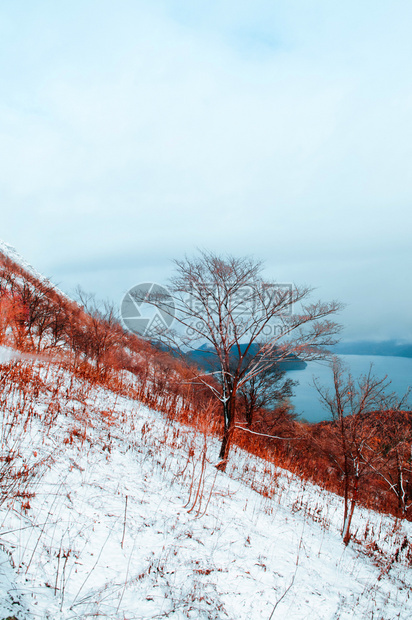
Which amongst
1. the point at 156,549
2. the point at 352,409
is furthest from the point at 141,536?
the point at 352,409

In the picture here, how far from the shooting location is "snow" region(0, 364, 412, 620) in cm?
247

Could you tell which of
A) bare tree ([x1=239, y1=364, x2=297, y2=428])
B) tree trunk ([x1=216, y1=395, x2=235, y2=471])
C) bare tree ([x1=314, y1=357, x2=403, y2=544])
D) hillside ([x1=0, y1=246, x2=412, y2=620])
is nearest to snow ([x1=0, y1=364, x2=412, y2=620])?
hillside ([x1=0, y1=246, x2=412, y2=620])

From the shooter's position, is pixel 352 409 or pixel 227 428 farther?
pixel 227 428

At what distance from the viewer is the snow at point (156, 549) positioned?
97.2 inches

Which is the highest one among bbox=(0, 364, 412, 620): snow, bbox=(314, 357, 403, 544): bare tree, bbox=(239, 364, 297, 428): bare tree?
bbox=(314, 357, 403, 544): bare tree

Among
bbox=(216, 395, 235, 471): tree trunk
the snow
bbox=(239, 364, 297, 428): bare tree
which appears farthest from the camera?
bbox=(239, 364, 297, 428): bare tree

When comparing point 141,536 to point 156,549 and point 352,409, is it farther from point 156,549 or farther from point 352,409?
point 352,409

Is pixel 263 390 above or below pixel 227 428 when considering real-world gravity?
below

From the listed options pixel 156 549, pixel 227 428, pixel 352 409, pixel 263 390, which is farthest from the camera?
pixel 263 390

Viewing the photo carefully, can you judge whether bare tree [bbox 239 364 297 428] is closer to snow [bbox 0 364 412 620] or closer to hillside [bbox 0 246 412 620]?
hillside [bbox 0 246 412 620]

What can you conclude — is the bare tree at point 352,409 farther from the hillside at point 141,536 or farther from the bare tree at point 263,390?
the bare tree at point 263,390

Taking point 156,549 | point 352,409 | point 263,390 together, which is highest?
point 352,409

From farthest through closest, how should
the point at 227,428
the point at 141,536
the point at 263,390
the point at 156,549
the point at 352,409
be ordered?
the point at 263,390 → the point at 227,428 → the point at 352,409 → the point at 141,536 → the point at 156,549

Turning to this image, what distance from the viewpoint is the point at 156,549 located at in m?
3.31
